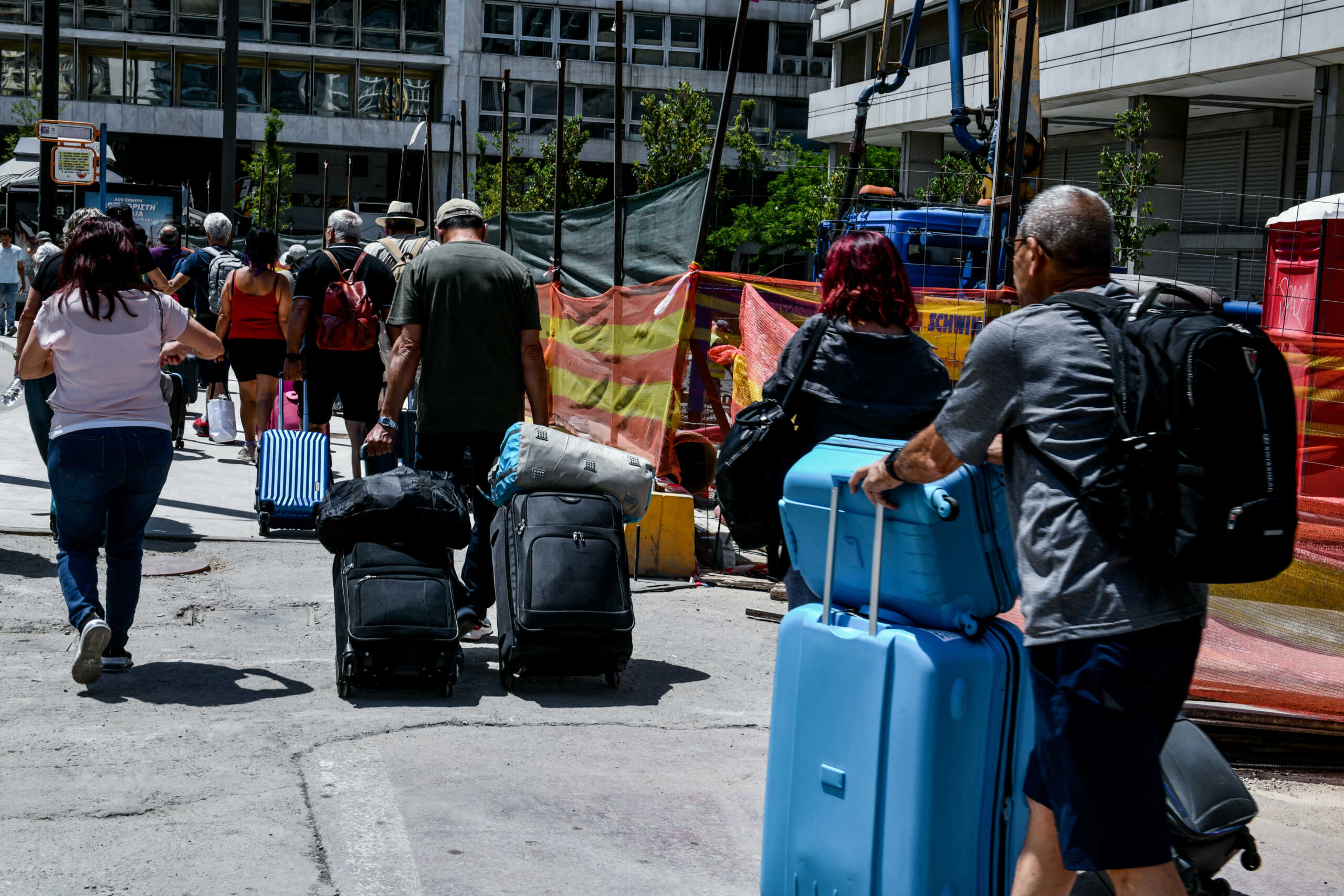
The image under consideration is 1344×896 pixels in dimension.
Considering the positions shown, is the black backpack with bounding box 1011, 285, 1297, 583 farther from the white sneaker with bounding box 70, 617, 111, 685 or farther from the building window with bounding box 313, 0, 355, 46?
the building window with bounding box 313, 0, 355, 46

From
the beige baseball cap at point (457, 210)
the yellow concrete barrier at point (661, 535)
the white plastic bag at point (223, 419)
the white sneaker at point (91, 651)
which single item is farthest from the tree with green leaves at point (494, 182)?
the white sneaker at point (91, 651)

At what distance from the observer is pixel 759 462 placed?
424 cm

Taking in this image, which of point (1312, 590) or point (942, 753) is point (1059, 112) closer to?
point (1312, 590)

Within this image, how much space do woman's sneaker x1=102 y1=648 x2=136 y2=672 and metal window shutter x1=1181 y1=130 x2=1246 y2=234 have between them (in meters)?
32.8

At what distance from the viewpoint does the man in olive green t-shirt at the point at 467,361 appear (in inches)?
249

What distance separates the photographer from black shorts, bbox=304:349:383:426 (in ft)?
32.0

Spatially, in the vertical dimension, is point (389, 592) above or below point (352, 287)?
below

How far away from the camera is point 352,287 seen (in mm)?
9602

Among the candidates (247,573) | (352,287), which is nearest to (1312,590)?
(247,573)

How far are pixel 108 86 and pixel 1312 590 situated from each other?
60.4 m

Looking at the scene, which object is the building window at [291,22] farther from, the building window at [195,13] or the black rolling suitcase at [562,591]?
the black rolling suitcase at [562,591]

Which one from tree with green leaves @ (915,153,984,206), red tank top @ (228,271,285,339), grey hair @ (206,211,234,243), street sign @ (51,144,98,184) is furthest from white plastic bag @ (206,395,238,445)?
tree with green leaves @ (915,153,984,206)

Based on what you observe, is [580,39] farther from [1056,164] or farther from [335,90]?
[1056,164]

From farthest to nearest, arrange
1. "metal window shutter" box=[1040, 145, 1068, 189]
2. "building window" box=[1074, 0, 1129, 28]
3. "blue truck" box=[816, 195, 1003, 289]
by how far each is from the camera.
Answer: "metal window shutter" box=[1040, 145, 1068, 189], "building window" box=[1074, 0, 1129, 28], "blue truck" box=[816, 195, 1003, 289]
